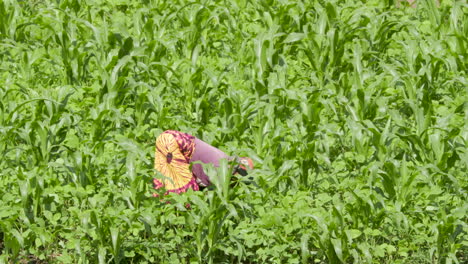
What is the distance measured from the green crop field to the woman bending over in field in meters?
0.12

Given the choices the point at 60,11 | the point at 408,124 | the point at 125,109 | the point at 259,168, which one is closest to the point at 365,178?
the point at 259,168

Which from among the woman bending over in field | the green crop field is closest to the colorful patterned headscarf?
the woman bending over in field

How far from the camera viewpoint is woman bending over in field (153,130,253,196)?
6.13m

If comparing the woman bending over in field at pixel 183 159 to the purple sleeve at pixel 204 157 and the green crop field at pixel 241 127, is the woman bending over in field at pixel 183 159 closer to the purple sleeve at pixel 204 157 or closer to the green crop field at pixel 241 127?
the purple sleeve at pixel 204 157

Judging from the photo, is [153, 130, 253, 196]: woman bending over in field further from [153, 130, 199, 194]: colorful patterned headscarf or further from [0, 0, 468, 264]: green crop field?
[0, 0, 468, 264]: green crop field

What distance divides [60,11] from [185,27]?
1205mm

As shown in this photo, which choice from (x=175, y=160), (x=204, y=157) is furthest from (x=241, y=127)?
(x=175, y=160)

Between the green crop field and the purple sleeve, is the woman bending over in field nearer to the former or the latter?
the purple sleeve

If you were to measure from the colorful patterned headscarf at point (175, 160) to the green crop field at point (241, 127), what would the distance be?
0.42 feet

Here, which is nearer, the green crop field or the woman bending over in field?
the green crop field

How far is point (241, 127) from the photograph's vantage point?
664 centimetres

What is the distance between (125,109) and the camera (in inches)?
282

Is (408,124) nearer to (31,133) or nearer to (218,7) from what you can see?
(218,7)

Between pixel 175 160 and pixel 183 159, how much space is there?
0.06m
